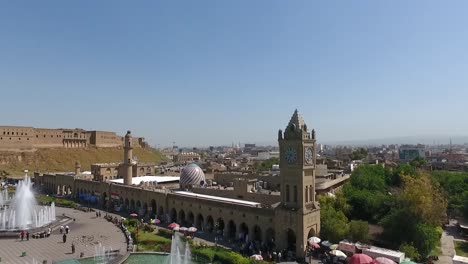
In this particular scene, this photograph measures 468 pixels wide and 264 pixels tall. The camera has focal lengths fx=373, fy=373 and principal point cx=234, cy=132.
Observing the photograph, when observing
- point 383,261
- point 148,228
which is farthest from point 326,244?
point 148,228

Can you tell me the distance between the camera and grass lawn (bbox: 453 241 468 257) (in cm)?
2866

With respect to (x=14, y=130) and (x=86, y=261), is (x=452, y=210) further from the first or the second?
(x=14, y=130)

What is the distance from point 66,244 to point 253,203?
1602cm

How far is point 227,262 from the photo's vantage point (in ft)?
81.3

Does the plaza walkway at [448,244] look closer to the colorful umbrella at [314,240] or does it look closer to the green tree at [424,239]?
the green tree at [424,239]

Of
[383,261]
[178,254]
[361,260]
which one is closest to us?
[383,261]

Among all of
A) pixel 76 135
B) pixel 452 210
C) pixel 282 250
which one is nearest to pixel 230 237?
pixel 282 250

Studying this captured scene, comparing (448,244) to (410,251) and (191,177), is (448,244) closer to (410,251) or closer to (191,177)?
(410,251)

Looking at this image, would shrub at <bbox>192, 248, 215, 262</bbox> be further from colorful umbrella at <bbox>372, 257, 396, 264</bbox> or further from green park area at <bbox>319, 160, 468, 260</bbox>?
colorful umbrella at <bbox>372, 257, 396, 264</bbox>

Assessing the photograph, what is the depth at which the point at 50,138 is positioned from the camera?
330ft

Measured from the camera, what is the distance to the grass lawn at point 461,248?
94.0ft

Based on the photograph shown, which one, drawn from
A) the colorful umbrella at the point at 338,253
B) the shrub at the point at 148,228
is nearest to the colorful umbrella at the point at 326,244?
the colorful umbrella at the point at 338,253

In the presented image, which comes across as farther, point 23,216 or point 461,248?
point 23,216

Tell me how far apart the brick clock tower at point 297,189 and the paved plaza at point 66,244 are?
1239cm
